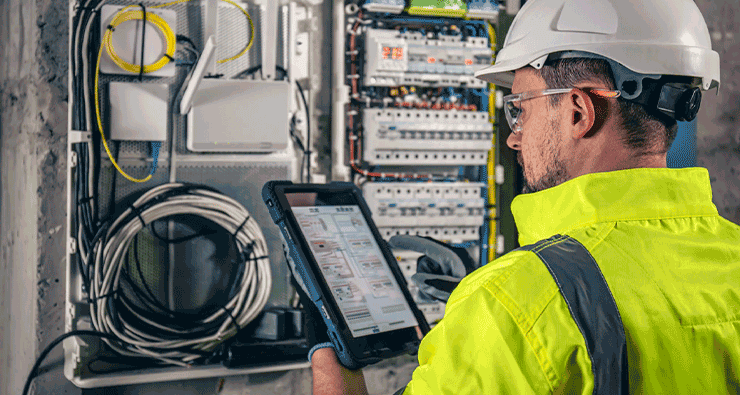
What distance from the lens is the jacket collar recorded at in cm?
97

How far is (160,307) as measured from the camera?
7.52 feet

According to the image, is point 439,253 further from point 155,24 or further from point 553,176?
point 155,24

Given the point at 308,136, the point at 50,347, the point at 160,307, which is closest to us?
the point at 50,347

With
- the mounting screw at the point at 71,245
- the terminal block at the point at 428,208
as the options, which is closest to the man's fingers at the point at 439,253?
the terminal block at the point at 428,208

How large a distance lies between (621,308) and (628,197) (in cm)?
21

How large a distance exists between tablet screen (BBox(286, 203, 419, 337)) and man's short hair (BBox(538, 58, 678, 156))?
0.82 metres

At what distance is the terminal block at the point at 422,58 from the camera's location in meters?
2.58

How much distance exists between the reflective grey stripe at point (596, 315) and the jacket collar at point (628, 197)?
0.12 metres

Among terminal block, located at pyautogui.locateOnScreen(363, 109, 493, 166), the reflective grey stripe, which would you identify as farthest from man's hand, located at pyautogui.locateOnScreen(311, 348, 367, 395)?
terminal block, located at pyautogui.locateOnScreen(363, 109, 493, 166)

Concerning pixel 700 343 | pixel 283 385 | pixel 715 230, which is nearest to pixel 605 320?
pixel 700 343

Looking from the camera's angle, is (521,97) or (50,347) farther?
(50,347)

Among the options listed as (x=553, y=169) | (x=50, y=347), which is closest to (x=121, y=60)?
(x=50, y=347)

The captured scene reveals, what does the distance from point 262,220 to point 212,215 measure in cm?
25

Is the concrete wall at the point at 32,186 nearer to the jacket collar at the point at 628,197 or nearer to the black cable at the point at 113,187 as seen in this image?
the black cable at the point at 113,187
